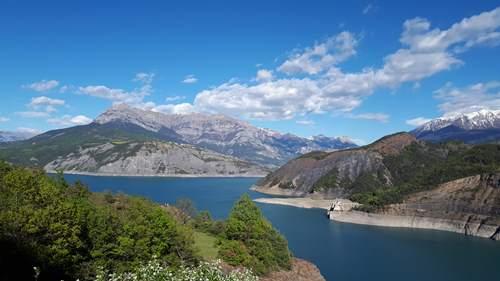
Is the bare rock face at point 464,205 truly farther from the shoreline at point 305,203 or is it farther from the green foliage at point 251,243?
the green foliage at point 251,243

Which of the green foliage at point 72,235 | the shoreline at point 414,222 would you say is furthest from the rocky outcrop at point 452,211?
the green foliage at point 72,235

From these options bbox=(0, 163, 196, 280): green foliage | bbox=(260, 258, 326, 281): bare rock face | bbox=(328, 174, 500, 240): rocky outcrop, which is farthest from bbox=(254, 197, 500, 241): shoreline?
bbox=(0, 163, 196, 280): green foliage

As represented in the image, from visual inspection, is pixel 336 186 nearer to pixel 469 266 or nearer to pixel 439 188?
pixel 439 188

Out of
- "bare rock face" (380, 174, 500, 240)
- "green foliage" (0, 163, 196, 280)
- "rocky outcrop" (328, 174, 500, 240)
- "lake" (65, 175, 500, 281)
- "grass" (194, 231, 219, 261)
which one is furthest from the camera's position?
"rocky outcrop" (328, 174, 500, 240)

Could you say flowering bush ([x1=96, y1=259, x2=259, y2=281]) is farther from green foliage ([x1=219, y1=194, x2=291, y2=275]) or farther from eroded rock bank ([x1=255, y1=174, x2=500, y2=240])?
eroded rock bank ([x1=255, y1=174, x2=500, y2=240])

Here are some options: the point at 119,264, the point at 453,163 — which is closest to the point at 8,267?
the point at 119,264

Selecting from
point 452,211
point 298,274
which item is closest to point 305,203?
point 452,211
